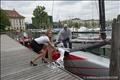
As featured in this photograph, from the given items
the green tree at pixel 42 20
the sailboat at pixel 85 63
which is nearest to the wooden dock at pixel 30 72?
the sailboat at pixel 85 63

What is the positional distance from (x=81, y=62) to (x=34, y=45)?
1946 millimetres

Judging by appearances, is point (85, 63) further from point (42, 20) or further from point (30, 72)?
point (42, 20)

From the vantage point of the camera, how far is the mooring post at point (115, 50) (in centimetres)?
449

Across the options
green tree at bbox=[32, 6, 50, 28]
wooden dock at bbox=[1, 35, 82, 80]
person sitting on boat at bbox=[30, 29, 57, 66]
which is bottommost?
wooden dock at bbox=[1, 35, 82, 80]

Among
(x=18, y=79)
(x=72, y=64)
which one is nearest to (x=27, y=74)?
(x=18, y=79)

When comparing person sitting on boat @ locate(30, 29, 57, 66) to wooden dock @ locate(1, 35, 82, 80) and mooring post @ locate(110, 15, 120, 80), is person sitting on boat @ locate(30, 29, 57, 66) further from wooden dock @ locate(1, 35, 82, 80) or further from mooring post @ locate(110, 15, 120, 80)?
mooring post @ locate(110, 15, 120, 80)

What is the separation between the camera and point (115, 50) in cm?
461

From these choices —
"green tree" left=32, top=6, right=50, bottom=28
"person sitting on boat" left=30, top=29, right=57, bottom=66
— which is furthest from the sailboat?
"green tree" left=32, top=6, right=50, bottom=28

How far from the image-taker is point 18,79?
7.03 m

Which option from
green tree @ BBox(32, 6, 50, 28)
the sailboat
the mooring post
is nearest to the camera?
the mooring post

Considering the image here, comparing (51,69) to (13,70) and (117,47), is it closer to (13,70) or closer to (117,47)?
(13,70)

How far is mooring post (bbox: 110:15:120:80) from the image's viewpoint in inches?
177

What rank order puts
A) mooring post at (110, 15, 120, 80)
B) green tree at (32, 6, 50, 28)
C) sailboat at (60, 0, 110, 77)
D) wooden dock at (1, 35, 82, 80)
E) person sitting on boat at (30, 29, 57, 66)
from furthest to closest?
green tree at (32, 6, 50, 28) < person sitting on boat at (30, 29, 57, 66) < sailboat at (60, 0, 110, 77) < wooden dock at (1, 35, 82, 80) < mooring post at (110, 15, 120, 80)

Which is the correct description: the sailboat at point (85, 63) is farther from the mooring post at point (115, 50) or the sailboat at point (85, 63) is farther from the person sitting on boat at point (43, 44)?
the mooring post at point (115, 50)
